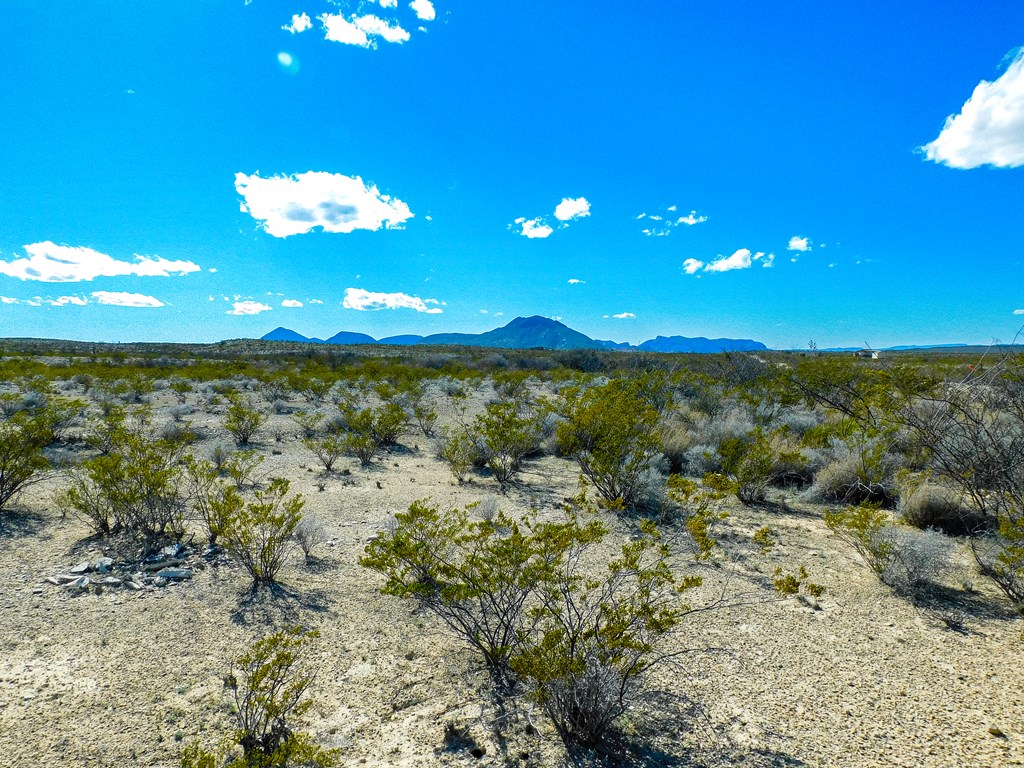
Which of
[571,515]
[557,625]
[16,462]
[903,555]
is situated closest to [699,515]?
[571,515]

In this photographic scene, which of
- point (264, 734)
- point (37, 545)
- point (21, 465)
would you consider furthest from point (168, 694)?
point (21, 465)

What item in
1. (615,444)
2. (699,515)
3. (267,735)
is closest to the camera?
(267,735)

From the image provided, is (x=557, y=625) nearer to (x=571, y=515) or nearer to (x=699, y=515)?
(x=571, y=515)

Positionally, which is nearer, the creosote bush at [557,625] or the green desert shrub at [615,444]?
the creosote bush at [557,625]

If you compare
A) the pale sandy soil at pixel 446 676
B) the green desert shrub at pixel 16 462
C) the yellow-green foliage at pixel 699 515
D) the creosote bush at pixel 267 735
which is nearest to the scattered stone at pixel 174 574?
the pale sandy soil at pixel 446 676

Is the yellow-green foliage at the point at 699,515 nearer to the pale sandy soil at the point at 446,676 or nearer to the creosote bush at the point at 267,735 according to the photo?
the pale sandy soil at the point at 446,676

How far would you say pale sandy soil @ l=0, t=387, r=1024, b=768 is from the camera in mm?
3199

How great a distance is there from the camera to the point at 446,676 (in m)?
3.97

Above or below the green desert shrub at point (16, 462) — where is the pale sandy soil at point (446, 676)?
below

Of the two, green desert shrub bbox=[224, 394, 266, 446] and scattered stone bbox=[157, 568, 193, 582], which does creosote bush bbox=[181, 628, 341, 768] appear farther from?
green desert shrub bbox=[224, 394, 266, 446]

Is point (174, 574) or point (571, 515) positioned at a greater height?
point (571, 515)

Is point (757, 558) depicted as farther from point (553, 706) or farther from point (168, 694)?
point (168, 694)

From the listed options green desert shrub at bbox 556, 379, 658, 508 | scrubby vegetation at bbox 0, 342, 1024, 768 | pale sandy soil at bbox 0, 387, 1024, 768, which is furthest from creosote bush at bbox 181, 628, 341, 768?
green desert shrub at bbox 556, 379, 658, 508

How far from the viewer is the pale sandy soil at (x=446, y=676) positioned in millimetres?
3199
